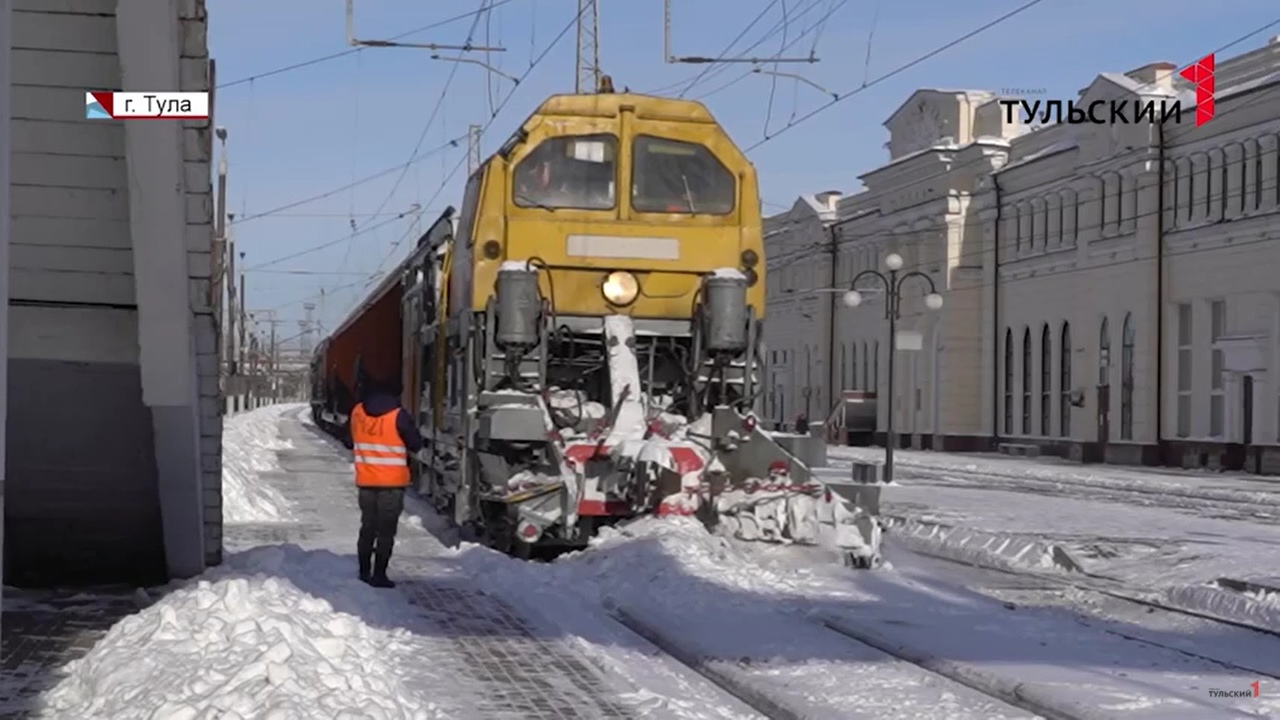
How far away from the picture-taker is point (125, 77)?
8.29 m

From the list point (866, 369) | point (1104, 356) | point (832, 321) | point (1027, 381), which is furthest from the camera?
point (832, 321)

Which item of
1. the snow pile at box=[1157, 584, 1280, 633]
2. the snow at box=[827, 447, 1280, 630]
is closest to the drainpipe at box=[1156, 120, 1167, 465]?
the snow at box=[827, 447, 1280, 630]

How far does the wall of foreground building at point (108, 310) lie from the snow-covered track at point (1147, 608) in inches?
242

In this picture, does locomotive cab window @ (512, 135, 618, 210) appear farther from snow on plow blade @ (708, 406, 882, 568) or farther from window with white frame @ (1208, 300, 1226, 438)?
window with white frame @ (1208, 300, 1226, 438)

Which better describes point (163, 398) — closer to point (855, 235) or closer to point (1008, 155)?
point (1008, 155)

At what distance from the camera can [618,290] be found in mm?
15750

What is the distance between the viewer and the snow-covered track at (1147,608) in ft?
34.5

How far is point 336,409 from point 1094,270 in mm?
22651

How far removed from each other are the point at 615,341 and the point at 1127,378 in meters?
37.1

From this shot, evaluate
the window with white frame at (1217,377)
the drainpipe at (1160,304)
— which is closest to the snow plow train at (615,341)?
the window with white frame at (1217,377)

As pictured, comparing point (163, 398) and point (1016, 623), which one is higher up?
point (163, 398)

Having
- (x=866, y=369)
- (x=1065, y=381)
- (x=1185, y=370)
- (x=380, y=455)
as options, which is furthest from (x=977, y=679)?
(x=866, y=369)

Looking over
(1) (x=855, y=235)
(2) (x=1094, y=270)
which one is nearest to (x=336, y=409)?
(2) (x=1094, y=270)

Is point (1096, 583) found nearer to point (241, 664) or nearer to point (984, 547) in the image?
point (984, 547)
